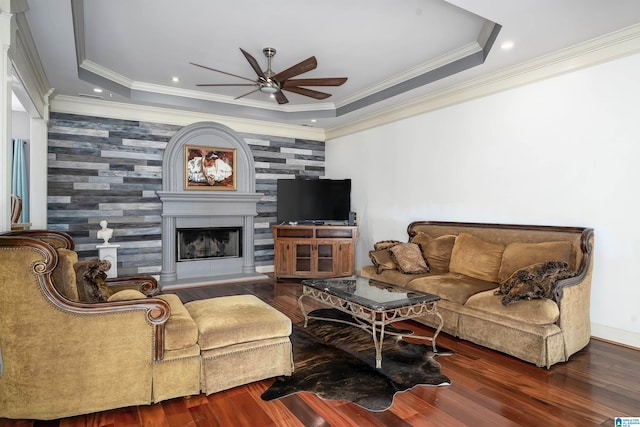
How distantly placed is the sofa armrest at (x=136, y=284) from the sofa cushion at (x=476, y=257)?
319 centimetres

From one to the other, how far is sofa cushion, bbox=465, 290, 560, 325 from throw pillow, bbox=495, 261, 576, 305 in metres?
0.06

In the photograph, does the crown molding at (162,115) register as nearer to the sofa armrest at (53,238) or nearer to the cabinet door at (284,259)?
the cabinet door at (284,259)

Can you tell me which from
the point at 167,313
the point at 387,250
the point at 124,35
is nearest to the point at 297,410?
the point at 167,313

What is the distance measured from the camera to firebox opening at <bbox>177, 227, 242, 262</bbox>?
6.10 metres

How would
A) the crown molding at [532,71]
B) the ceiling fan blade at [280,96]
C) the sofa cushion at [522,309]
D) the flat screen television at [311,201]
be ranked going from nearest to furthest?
the sofa cushion at [522,309], the crown molding at [532,71], the ceiling fan blade at [280,96], the flat screen television at [311,201]

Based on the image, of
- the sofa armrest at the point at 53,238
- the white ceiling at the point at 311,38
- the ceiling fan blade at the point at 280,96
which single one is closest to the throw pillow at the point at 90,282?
the sofa armrest at the point at 53,238

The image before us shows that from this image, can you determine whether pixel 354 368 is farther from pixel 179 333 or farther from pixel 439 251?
pixel 439 251

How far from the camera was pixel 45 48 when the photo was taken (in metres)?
3.55

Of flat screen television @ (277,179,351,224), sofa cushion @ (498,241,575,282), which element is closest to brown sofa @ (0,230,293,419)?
sofa cushion @ (498,241,575,282)

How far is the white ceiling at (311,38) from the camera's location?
9.92ft

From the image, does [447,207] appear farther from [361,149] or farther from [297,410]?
[297,410]

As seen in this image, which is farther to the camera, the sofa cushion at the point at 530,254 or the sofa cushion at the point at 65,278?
the sofa cushion at the point at 530,254

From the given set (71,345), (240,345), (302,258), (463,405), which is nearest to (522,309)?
(463,405)

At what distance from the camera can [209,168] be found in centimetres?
618
